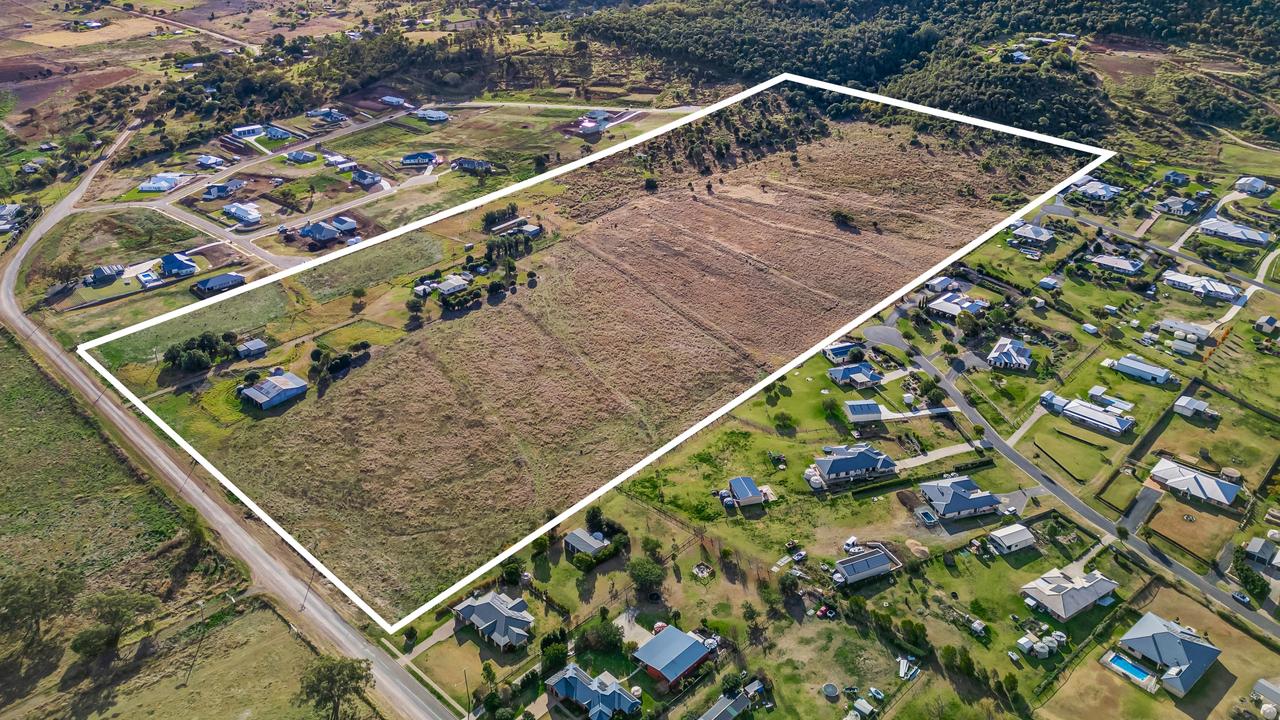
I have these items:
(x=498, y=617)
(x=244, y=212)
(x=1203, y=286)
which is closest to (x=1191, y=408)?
(x=1203, y=286)

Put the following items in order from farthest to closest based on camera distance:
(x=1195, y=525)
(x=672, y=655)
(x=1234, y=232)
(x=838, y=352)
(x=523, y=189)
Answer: (x=523, y=189), (x=1234, y=232), (x=838, y=352), (x=1195, y=525), (x=672, y=655)

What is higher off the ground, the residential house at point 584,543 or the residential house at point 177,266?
the residential house at point 584,543

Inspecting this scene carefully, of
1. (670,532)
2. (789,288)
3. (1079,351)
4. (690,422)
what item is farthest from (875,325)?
(670,532)

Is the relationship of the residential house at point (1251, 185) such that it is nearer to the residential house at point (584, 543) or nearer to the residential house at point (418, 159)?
the residential house at point (584, 543)

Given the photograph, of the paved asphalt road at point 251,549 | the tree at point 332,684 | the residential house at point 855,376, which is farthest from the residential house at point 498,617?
the residential house at point 855,376

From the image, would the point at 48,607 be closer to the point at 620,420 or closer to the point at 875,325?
the point at 620,420

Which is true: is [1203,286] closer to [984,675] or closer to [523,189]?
[984,675]
